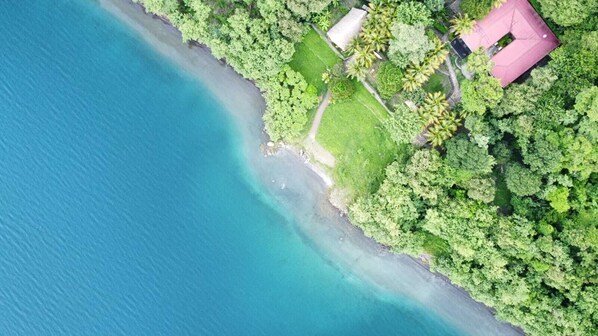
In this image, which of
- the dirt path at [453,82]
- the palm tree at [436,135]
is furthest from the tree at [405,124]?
the dirt path at [453,82]

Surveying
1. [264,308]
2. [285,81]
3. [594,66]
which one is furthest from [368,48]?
[264,308]

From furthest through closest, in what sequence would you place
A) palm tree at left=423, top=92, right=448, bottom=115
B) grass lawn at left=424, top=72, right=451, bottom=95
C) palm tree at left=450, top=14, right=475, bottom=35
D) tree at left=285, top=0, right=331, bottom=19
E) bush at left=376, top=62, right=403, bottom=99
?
Answer: grass lawn at left=424, top=72, right=451, bottom=95 → palm tree at left=423, top=92, right=448, bottom=115 → bush at left=376, top=62, right=403, bottom=99 → palm tree at left=450, top=14, right=475, bottom=35 → tree at left=285, top=0, right=331, bottom=19

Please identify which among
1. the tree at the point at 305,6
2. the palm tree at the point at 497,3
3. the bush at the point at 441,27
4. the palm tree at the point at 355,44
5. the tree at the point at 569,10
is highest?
the tree at the point at 305,6

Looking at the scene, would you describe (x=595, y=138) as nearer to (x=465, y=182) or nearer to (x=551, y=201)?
(x=551, y=201)

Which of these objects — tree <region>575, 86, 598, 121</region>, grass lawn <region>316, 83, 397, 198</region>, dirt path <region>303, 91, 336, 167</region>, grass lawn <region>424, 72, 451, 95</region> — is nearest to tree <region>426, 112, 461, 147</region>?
grass lawn <region>424, 72, 451, 95</region>

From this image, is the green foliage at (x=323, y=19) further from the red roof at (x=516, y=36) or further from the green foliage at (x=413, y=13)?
the red roof at (x=516, y=36)

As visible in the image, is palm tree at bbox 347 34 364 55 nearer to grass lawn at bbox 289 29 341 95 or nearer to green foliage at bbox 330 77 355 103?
grass lawn at bbox 289 29 341 95
